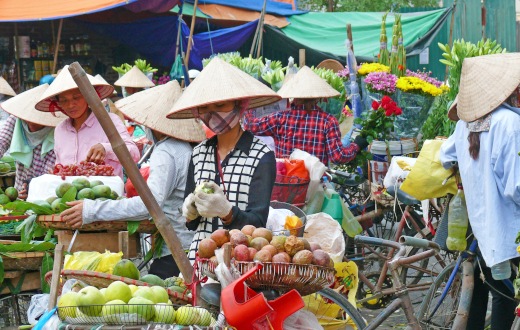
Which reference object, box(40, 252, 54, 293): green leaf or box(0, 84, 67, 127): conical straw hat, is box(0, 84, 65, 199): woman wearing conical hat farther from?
box(40, 252, 54, 293): green leaf

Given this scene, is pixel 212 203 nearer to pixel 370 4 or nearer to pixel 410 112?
pixel 410 112

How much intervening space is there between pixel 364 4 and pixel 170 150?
22253 millimetres

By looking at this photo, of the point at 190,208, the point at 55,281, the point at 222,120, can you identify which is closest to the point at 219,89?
the point at 222,120

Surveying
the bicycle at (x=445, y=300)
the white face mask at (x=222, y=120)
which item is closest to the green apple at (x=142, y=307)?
the white face mask at (x=222, y=120)

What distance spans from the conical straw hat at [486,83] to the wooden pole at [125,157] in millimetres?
2050

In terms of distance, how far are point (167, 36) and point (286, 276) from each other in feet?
51.9

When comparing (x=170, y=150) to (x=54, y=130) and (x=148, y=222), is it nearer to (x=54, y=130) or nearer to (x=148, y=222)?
(x=148, y=222)

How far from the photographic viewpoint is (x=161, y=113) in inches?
253

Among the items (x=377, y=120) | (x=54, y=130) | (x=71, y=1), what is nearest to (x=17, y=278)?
(x=54, y=130)

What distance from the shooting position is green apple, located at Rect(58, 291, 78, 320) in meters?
4.12

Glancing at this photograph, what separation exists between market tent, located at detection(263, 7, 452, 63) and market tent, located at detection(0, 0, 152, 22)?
4.81 meters

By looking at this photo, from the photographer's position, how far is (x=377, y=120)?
10102 millimetres

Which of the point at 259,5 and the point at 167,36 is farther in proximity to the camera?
the point at 259,5

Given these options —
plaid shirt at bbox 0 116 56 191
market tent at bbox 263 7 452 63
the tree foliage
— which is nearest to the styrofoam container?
plaid shirt at bbox 0 116 56 191
